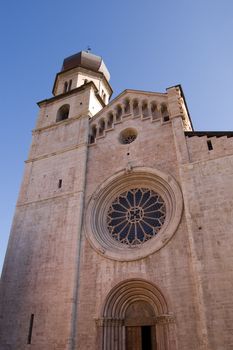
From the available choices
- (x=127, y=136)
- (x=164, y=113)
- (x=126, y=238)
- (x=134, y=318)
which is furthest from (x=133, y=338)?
(x=164, y=113)

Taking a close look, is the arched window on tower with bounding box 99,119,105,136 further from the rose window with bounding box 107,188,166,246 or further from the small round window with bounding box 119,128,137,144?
the rose window with bounding box 107,188,166,246

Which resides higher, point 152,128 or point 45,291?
point 152,128

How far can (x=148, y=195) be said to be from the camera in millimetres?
13297

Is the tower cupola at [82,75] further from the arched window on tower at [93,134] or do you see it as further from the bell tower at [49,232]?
the arched window on tower at [93,134]

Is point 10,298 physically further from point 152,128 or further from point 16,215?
point 152,128

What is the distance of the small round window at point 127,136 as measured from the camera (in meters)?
15.3

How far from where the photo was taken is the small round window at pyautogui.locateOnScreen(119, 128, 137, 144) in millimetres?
15344

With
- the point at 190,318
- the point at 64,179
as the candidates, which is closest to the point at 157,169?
the point at 64,179

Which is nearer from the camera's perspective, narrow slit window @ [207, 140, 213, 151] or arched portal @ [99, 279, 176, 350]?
arched portal @ [99, 279, 176, 350]

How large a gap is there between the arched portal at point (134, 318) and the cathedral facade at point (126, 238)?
38mm

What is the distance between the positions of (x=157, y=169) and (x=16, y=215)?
7.89 meters

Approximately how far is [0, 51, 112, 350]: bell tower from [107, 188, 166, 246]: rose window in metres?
1.69

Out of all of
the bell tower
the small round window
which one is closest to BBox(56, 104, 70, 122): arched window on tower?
the bell tower

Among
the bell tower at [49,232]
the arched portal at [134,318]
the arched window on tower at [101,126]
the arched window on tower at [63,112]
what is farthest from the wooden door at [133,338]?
the arched window on tower at [63,112]
